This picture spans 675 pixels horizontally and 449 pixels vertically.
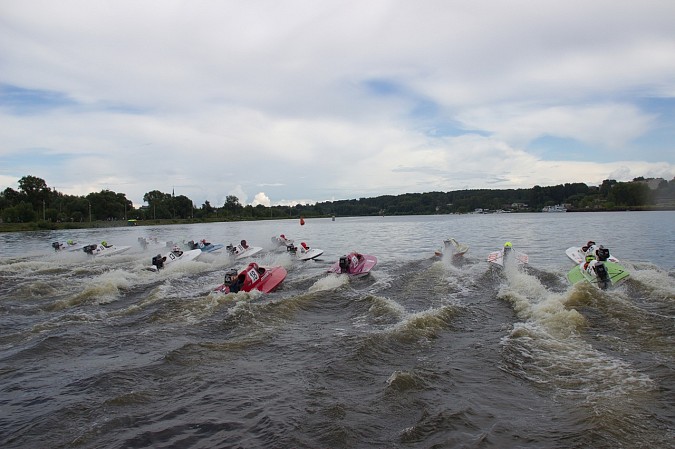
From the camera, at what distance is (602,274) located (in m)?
15.1

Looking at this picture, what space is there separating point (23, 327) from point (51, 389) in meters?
5.95

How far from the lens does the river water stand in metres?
5.84

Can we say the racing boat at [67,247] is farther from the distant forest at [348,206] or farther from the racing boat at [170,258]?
the distant forest at [348,206]

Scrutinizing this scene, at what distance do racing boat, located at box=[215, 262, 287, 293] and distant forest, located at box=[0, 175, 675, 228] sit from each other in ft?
268

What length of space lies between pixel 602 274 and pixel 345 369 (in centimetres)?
1143

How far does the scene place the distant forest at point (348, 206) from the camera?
336 feet

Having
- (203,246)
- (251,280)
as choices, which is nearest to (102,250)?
(203,246)

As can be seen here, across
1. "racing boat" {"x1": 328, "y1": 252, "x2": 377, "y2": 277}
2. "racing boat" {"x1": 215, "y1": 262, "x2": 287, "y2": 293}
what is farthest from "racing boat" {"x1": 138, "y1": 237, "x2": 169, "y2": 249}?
"racing boat" {"x1": 215, "y1": 262, "x2": 287, "y2": 293}

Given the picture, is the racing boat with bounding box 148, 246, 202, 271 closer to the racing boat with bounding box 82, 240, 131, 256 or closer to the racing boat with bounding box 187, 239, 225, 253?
the racing boat with bounding box 187, 239, 225, 253

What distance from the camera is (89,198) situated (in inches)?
5281

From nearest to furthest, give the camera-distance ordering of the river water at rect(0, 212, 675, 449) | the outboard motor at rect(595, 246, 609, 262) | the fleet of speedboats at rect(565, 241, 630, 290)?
the river water at rect(0, 212, 675, 449) < the fleet of speedboats at rect(565, 241, 630, 290) < the outboard motor at rect(595, 246, 609, 262)

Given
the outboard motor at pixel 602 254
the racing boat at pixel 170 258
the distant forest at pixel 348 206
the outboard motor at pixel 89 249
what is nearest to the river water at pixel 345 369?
the outboard motor at pixel 602 254

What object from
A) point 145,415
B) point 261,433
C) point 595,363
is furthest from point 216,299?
point 595,363

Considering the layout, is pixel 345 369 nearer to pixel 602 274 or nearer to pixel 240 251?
pixel 602 274
